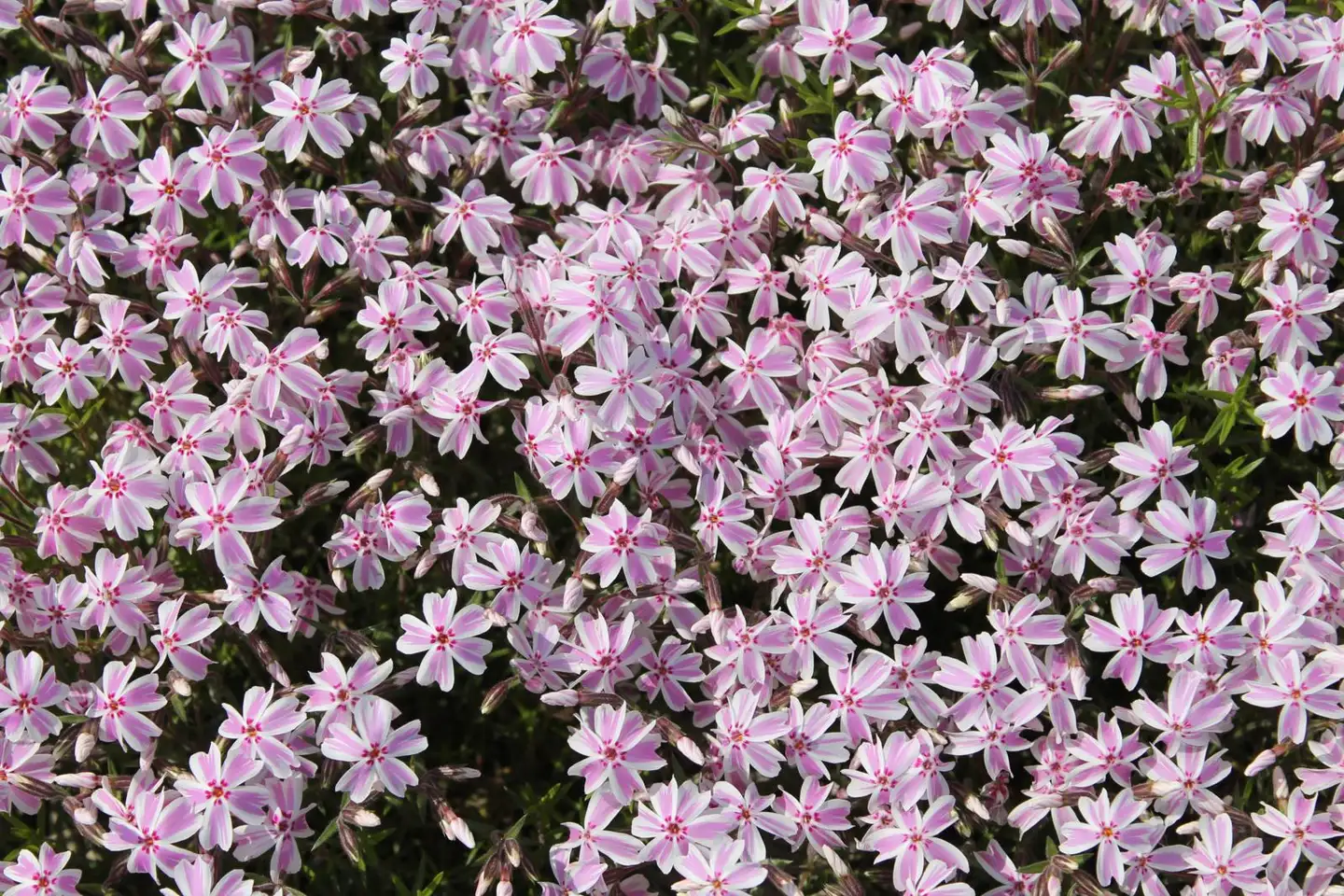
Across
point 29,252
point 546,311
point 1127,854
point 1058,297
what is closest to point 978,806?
point 1127,854

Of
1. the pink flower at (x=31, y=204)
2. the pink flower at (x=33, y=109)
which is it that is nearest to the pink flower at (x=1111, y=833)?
the pink flower at (x=31, y=204)

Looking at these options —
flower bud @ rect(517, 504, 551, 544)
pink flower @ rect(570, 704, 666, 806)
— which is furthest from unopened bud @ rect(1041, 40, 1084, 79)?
pink flower @ rect(570, 704, 666, 806)

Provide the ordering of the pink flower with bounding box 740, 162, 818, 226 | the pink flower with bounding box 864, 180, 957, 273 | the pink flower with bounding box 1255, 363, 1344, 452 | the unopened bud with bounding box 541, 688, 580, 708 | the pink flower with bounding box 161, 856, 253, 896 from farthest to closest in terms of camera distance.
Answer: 1. the pink flower with bounding box 740, 162, 818, 226
2. the pink flower with bounding box 864, 180, 957, 273
3. the pink flower with bounding box 1255, 363, 1344, 452
4. the unopened bud with bounding box 541, 688, 580, 708
5. the pink flower with bounding box 161, 856, 253, 896

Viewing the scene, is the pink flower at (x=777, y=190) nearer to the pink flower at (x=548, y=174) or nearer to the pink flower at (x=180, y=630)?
the pink flower at (x=548, y=174)

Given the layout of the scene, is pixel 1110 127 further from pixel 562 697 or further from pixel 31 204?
pixel 31 204

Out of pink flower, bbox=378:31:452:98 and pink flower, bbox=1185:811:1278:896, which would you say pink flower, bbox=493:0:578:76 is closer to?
pink flower, bbox=378:31:452:98

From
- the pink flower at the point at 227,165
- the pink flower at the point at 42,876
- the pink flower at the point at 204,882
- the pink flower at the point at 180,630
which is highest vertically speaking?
the pink flower at the point at 227,165
